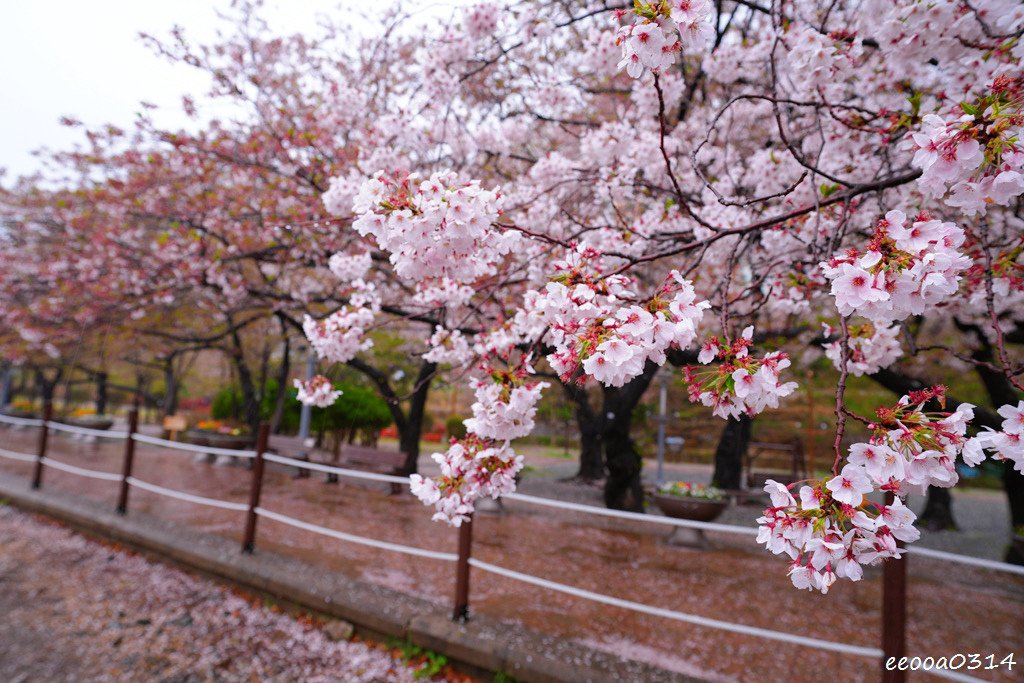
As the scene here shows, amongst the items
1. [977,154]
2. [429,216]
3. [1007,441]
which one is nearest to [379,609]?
[429,216]

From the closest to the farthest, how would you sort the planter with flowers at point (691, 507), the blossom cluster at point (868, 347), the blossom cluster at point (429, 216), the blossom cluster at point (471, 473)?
1. the blossom cluster at point (429, 216)
2. the blossom cluster at point (471, 473)
3. the blossom cluster at point (868, 347)
4. the planter with flowers at point (691, 507)

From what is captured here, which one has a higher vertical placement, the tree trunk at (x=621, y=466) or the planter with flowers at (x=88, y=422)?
the tree trunk at (x=621, y=466)

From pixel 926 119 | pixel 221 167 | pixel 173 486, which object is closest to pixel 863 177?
pixel 926 119

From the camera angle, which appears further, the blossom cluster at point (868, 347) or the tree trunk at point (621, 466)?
the tree trunk at point (621, 466)

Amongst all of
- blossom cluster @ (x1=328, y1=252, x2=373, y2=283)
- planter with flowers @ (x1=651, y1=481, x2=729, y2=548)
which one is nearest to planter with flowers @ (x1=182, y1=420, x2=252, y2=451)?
blossom cluster @ (x1=328, y1=252, x2=373, y2=283)

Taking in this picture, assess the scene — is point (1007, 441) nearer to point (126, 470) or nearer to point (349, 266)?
→ point (349, 266)

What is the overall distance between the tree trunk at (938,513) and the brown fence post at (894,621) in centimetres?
796

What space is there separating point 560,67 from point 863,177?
434 cm

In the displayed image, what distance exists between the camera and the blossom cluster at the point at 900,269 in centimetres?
103

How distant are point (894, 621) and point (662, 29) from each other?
98.1 inches

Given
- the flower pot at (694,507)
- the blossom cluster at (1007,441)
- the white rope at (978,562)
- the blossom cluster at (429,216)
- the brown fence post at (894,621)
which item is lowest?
the flower pot at (694,507)

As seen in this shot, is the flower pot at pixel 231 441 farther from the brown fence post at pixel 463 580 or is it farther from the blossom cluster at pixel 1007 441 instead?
the blossom cluster at pixel 1007 441

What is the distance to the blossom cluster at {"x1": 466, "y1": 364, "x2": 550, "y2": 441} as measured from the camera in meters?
1.57

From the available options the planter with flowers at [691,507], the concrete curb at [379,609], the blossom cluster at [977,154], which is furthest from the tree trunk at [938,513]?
the blossom cluster at [977,154]
